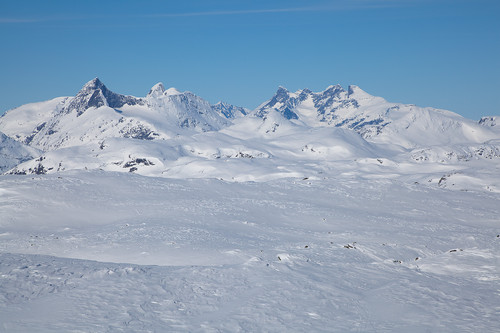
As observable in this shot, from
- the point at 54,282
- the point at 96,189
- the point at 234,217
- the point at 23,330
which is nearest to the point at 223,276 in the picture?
the point at 54,282

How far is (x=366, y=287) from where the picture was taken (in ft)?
68.0

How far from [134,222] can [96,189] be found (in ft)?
47.8

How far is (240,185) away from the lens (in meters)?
59.6

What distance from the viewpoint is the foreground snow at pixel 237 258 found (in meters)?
15.9

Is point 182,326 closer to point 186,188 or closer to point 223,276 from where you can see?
point 223,276

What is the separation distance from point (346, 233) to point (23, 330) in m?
27.0

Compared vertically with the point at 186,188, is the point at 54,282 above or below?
below

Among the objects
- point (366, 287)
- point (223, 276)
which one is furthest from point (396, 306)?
point (223, 276)

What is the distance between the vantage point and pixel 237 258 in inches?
1015

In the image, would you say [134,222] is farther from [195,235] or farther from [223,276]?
[223,276]

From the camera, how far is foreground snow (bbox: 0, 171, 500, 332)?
52.1 ft

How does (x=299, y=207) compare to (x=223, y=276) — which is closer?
(x=223, y=276)

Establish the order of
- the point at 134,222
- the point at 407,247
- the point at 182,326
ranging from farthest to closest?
the point at 134,222, the point at 407,247, the point at 182,326

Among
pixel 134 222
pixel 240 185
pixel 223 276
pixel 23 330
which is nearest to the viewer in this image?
pixel 23 330
